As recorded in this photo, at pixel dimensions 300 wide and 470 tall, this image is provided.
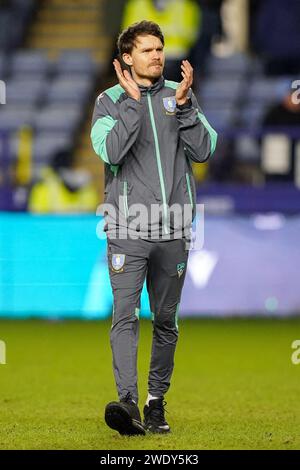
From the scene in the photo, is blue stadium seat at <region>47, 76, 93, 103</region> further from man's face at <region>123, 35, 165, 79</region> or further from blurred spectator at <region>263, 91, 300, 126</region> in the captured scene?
man's face at <region>123, 35, 165, 79</region>

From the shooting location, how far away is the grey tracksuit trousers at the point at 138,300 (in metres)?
7.34

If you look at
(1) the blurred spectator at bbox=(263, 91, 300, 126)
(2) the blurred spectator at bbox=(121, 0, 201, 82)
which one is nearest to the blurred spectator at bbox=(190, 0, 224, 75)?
(2) the blurred spectator at bbox=(121, 0, 201, 82)

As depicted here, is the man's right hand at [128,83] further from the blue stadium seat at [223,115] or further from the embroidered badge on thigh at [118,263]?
the blue stadium seat at [223,115]

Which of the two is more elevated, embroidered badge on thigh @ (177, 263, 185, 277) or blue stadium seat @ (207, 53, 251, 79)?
A: blue stadium seat @ (207, 53, 251, 79)

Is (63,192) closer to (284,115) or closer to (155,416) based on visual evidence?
(284,115)

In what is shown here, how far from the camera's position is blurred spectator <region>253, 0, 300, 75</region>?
21.1 meters

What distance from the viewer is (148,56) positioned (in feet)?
24.0

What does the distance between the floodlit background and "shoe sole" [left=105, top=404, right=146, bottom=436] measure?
129mm

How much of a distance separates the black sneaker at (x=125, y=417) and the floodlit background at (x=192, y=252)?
0.43 ft

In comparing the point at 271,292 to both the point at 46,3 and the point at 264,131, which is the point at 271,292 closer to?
the point at 264,131

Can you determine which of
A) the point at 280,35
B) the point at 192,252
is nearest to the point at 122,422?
the point at 192,252

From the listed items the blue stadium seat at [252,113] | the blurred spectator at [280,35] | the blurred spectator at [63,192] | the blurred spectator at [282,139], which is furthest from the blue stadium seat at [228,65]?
the blurred spectator at [63,192]

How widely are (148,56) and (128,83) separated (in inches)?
7.6

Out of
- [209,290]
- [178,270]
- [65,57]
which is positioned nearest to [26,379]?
[178,270]
